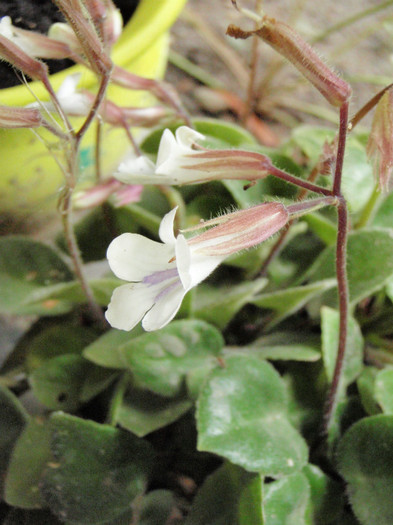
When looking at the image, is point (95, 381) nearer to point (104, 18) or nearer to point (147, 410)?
point (147, 410)

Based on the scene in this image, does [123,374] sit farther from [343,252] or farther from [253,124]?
[253,124]

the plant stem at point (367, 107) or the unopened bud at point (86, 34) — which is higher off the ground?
the unopened bud at point (86, 34)

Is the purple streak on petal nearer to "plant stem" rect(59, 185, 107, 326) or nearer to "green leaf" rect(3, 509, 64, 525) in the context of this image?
"plant stem" rect(59, 185, 107, 326)

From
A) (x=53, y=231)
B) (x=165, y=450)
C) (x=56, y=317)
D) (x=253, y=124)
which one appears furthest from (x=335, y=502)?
(x=253, y=124)

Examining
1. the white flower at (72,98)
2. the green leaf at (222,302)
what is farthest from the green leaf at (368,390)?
the white flower at (72,98)

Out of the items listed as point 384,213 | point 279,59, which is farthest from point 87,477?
point 279,59

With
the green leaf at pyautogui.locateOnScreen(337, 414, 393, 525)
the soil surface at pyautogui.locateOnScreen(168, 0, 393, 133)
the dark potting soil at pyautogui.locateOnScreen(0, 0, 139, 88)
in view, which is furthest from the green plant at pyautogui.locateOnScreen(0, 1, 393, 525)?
the soil surface at pyautogui.locateOnScreen(168, 0, 393, 133)

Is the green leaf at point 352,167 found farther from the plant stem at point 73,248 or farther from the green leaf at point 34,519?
the green leaf at point 34,519
